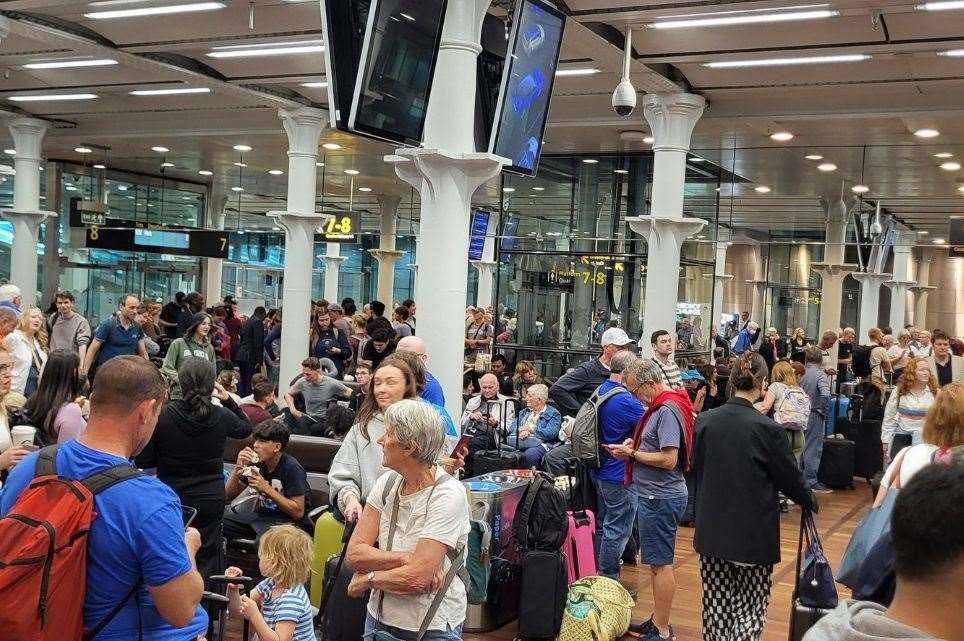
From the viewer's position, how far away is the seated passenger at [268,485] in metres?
5.89

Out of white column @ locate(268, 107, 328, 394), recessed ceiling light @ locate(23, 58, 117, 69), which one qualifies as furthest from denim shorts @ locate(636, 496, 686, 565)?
recessed ceiling light @ locate(23, 58, 117, 69)

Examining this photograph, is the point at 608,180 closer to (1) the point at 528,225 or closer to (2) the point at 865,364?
(1) the point at 528,225

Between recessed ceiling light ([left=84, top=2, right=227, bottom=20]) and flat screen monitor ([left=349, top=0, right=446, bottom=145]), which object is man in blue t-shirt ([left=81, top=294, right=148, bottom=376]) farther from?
flat screen monitor ([left=349, top=0, right=446, bottom=145])

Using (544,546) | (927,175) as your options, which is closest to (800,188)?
(927,175)

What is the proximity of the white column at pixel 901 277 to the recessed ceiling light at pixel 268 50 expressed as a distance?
905cm

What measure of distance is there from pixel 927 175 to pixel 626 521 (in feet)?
34.7

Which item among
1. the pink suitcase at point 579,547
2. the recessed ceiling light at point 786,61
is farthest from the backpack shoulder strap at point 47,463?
the recessed ceiling light at point 786,61

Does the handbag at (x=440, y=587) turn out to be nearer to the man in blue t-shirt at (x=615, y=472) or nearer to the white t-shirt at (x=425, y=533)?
the white t-shirt at (x=425, y=533)

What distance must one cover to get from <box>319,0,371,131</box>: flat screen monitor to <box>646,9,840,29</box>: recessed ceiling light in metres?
3.58

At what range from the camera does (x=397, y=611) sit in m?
3.32

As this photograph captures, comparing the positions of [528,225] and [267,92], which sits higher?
[267,92]

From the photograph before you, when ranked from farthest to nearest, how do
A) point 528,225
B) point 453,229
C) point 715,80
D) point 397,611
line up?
point 528,225
point 715,80
point 453,229
point 397,611

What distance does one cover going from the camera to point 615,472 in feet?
22.8

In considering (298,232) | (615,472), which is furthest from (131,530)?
(298,232)
